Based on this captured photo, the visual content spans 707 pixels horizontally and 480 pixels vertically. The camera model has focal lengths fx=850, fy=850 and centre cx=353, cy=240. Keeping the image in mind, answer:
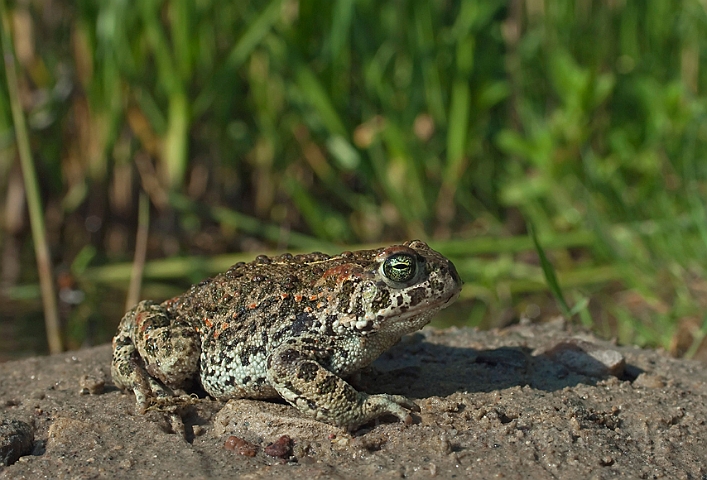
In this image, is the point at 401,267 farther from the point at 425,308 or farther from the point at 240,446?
the point at 240,446

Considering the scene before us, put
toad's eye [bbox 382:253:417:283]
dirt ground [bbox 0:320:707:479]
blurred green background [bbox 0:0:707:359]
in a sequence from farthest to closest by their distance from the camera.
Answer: blurred green background [bbox 0:0:707:359] → toad's eye [bbox 382:253:417:283] → dirt ground [bbox 0:320:707:479]

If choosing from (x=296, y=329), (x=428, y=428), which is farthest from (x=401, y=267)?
(x=428, y=428)

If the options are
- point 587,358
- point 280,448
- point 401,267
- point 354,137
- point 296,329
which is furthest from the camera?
point 354,137

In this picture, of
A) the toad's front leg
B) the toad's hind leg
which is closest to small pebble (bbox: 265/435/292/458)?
the toad's front leg

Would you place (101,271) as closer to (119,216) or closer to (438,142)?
(119,216)

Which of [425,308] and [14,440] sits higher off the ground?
[425,308]

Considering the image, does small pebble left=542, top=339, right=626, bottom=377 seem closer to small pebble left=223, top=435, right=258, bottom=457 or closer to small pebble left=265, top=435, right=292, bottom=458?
small pebble left=265, top=435, right=292, bottom=458

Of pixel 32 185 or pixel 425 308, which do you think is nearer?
pixel 425 308

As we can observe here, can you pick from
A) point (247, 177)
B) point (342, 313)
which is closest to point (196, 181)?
point (247, 177)
